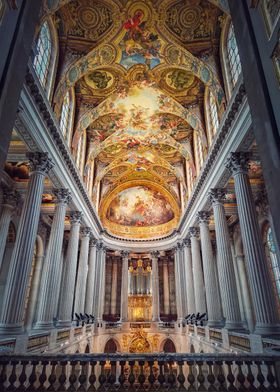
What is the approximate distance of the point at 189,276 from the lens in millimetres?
24438

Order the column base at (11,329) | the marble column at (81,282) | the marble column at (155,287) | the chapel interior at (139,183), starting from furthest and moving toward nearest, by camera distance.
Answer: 1. the marble column at (155,287)
2. the marble column at (81,282)
3. the column base at (11,329)
4. the chapel interior at (139,183)

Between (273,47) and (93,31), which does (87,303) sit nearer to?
(93,31)

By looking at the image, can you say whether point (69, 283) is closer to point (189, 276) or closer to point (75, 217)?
point (75, 217)

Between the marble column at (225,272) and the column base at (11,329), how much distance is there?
28.7 feet

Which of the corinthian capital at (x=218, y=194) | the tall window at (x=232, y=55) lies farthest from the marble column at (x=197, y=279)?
the tall window at (x=232, y=55)

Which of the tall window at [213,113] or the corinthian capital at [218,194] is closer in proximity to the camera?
the corinthian capital at [218,194]

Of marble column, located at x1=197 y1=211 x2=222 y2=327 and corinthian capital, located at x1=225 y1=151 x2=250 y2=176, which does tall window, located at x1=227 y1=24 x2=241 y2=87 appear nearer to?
corinthian capital, located at x1=225 y1=151 x2=250 y2=176

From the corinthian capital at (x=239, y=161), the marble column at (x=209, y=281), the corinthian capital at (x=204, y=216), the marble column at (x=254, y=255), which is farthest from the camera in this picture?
the corinthian capital at (x=204, y=216)

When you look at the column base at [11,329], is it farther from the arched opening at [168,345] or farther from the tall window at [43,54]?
the arched opening at [168,345]

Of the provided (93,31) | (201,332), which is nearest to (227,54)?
(93,31)

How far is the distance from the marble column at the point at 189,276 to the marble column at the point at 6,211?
1511 centimetres

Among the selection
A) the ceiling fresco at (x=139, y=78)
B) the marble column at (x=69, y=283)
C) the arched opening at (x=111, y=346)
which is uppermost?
the ceiling fresco at (x=139, y=78)

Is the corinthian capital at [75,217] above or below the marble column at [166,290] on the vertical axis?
above

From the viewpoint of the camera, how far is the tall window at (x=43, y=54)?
41.1ft
